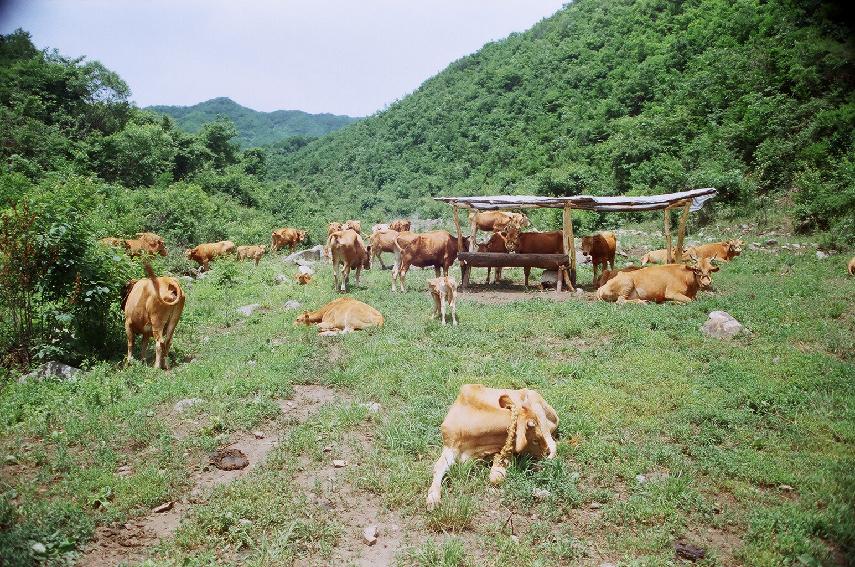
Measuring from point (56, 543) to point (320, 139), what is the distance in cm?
6921

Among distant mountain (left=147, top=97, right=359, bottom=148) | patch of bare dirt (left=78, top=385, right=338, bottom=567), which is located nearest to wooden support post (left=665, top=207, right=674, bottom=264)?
patch of bare dirt (left=78, top=385, right=338, bottom=567)

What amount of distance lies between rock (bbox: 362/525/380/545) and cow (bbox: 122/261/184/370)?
5.89 metres

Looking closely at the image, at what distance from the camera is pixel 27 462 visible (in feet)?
20.2

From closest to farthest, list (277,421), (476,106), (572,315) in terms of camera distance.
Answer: (277,421)
(572,315)
(476,106)

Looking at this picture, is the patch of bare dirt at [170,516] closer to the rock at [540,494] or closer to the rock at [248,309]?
the rock at [540,494]

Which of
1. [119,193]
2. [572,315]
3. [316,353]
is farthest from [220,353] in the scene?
[119,193]

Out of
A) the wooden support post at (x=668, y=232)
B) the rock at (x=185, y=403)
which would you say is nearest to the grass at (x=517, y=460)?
the rock at (x=185, y=403)

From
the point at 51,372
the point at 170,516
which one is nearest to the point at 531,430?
the point at 170,516

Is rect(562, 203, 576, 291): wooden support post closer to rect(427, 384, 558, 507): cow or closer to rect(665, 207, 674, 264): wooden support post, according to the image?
rect(665, 207, 674, 264): wooden support post

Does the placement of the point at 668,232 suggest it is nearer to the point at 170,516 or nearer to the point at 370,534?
the point at 370,534

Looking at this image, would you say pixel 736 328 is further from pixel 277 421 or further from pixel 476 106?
pixel 476 106

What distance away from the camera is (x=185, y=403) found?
774 cm

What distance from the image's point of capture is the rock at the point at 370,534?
4996 millimetres

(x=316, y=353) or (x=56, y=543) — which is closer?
(x=56, y=543)
